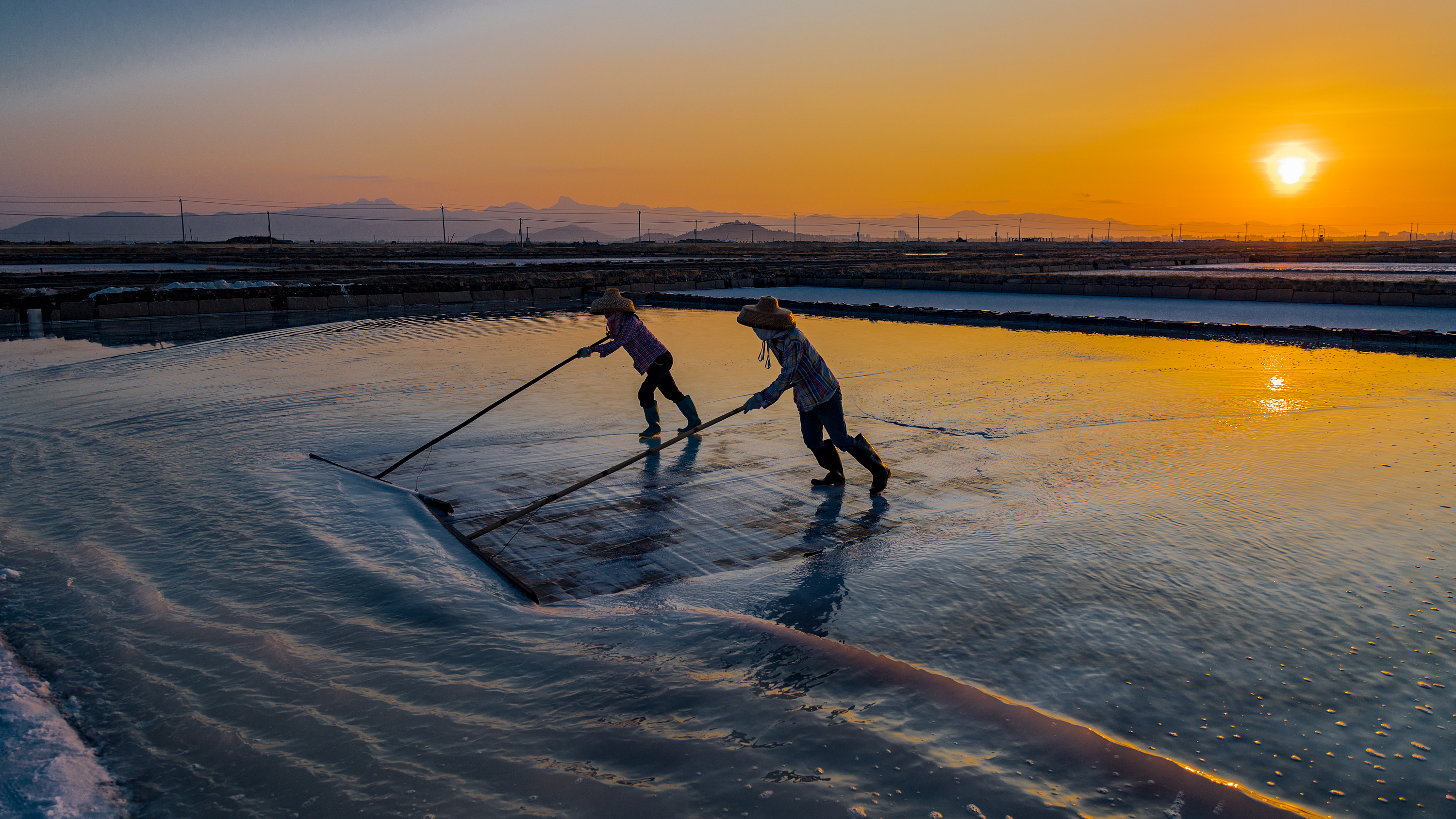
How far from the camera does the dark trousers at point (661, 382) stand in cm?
575

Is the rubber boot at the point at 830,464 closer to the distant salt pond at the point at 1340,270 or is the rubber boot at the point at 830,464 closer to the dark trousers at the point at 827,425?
the dark trousers at the point at 827,425

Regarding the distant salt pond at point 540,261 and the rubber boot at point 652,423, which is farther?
the distant salt pond at point 540,261

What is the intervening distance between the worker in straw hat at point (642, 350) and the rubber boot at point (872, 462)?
A: 1554 mm

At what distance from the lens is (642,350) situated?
5.76m

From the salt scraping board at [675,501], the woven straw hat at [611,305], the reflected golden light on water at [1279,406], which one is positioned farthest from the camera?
the reflected golden light on water at [1279,406]

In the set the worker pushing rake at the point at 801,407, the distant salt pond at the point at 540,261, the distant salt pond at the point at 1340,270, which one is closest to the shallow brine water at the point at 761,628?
the worker pushing rake at the point at 801,407

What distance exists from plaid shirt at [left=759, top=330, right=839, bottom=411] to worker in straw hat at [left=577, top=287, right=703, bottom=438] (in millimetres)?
1482

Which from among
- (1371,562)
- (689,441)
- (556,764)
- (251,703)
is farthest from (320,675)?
(1371,562)

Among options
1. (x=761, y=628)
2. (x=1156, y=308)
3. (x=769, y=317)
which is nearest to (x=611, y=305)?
(x=769, y=317)

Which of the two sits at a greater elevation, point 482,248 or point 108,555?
point 482,248

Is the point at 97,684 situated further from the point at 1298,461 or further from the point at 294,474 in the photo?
the point at 1298,461

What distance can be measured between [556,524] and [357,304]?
13.9 m

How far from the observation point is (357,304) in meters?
16.3

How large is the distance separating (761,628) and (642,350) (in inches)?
120
